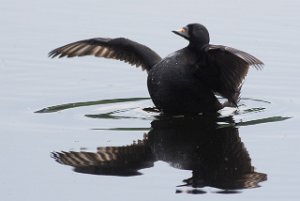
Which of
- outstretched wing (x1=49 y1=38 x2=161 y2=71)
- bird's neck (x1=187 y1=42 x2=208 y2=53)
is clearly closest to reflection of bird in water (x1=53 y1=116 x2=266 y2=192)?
bird's neck (x1=187 y1=42 x2=208 y2=53)

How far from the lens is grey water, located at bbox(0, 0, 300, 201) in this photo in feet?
27.0

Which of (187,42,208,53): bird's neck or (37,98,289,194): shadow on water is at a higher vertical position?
(187,42,208,53): bird's neck

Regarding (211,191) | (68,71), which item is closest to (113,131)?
A: (211,191)

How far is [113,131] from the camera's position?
9977 mm

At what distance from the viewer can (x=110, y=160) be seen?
29.2ft

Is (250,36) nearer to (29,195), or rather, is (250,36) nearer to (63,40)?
(63,40)

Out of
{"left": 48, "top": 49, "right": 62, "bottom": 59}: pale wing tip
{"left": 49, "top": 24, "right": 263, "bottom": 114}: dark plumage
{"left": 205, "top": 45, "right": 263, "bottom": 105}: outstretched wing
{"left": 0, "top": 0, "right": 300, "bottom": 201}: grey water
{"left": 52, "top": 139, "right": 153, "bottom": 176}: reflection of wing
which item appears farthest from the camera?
{"left": 48, "top": 49, "right": 62, "bottom": 59}: pale wing tip

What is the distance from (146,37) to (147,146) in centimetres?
522

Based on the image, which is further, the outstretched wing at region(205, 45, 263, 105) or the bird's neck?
the bird's neck

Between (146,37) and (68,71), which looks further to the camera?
(146,37)

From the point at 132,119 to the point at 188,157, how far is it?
170 cm

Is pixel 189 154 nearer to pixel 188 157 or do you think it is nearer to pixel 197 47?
pixel 188 157

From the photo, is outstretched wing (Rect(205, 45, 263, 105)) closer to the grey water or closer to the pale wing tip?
the grey water

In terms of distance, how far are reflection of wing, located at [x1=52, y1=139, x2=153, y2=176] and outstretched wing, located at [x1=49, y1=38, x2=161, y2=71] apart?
257 cm
